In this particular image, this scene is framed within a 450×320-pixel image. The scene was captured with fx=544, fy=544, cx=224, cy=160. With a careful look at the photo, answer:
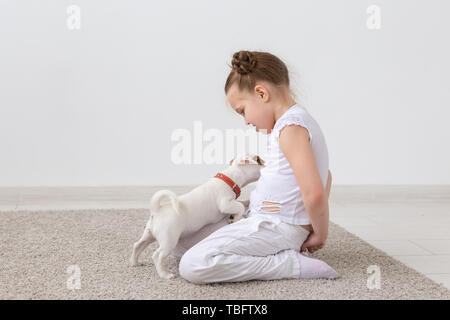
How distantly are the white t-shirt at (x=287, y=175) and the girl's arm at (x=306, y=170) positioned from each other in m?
0.03

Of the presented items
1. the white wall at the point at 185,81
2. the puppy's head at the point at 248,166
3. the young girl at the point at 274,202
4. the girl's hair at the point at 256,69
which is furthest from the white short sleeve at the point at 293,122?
the white wall at the point at 185,81

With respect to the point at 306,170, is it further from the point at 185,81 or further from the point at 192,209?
the point at 185,81

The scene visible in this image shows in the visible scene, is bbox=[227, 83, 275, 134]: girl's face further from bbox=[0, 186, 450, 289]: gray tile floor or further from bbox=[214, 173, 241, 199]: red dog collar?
bbox=[0, 186, 450, 289]: gray tile floor

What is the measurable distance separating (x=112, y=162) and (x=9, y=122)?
49 cm

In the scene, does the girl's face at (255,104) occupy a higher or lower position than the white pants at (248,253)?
higher

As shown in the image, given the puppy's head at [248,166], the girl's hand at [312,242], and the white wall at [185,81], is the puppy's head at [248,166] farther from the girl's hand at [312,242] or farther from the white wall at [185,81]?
the white wall at [185,81]

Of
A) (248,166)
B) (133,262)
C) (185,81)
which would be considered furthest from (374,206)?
(133,262)

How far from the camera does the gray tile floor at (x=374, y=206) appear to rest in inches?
68.1

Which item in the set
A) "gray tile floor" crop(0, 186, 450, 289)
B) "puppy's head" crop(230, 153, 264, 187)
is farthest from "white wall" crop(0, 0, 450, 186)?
"puppy's head" crop(230, 153, 264, 187)

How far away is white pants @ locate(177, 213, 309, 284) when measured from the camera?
47.7 inches

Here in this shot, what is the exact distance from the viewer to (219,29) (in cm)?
250

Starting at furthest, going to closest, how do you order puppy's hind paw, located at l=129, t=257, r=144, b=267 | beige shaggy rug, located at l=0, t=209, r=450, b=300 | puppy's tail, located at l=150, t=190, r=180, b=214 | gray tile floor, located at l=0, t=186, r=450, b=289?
gray tile floor, located at l=0, t=186, r=450, b=289 → puppy's hind paw, located at l=129, t=257, r=144, b=267 → puppy's tail, located at l=150, t=190, r=180, b=214 → beige shaggy rug, located at l=0, t=209, r=450, b=300
